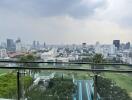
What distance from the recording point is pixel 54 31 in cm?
1177

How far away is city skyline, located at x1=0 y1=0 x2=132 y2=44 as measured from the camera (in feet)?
31.6

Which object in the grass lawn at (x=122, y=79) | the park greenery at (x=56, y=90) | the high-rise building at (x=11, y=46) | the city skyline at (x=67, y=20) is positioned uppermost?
the city skyline at (x=67, y=20)

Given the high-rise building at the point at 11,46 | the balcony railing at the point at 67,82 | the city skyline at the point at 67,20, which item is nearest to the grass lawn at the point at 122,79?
the balcony railing at the point at 67,82

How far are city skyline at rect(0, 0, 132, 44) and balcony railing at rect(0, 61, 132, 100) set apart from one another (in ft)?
17.2

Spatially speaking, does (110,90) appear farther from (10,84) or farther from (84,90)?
(10,84)

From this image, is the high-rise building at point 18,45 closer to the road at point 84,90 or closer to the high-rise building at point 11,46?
the high-rise building at point 11,46

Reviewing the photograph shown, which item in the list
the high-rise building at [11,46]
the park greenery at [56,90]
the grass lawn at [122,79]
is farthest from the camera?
the high-rise building at [11,46]

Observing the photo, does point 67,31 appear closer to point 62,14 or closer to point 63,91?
point 62,14

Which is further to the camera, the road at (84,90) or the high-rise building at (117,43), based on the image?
the high-rise building at (117,43)

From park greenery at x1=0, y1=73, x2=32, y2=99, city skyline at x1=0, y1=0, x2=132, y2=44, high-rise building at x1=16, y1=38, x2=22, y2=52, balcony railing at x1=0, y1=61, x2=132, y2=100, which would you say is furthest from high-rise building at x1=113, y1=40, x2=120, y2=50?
park greenery at x1=0, y1=73, x2=32, y2=99

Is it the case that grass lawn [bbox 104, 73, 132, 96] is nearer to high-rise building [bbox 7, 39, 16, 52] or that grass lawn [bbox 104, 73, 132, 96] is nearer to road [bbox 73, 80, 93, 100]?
road [bbox 73, 80, 93, 100]

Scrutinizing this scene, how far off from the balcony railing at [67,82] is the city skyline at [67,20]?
523 centimetres

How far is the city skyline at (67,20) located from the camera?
31.6ft

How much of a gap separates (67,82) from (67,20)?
843cm
